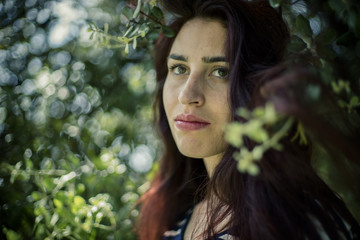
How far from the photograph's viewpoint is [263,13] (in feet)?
4.53

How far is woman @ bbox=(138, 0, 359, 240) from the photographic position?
1.09 m

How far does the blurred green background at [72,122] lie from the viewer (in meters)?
1.54

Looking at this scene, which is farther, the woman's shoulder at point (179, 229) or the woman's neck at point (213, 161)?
the woman's shoulder at point (179, 229)

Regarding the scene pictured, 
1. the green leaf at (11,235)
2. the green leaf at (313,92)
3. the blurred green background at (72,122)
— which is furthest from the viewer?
the blurred green background at (72,122)

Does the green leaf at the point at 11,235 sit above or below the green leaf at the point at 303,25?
below

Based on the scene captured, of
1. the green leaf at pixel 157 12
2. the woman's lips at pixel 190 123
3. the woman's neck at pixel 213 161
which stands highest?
the green leaf at pixel 157 12

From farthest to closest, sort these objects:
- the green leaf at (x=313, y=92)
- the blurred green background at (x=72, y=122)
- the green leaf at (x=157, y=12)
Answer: the blurred green background at (x=72, y=122), the green leaf at (x=157, y=12), the green leaf at (x=313, y=92)

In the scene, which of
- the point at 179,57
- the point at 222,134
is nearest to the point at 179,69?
the point at 179,57

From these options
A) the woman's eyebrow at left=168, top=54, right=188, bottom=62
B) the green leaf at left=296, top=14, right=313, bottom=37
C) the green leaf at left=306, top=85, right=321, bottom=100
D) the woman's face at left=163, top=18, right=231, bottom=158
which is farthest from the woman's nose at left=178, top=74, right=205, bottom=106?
the green leaf at left=306, top=85, right=321, bottom=100

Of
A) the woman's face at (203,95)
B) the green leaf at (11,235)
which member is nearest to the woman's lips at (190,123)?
the woman's face at (203,95)

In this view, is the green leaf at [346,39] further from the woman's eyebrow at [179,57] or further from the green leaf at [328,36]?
the woman's eyebrow at [179,57]

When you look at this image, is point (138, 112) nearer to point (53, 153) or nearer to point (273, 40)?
point (53, 153)

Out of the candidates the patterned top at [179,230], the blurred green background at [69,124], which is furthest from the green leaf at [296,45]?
the patterned top at [179,230]

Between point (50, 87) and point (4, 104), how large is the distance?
229 millimetres
